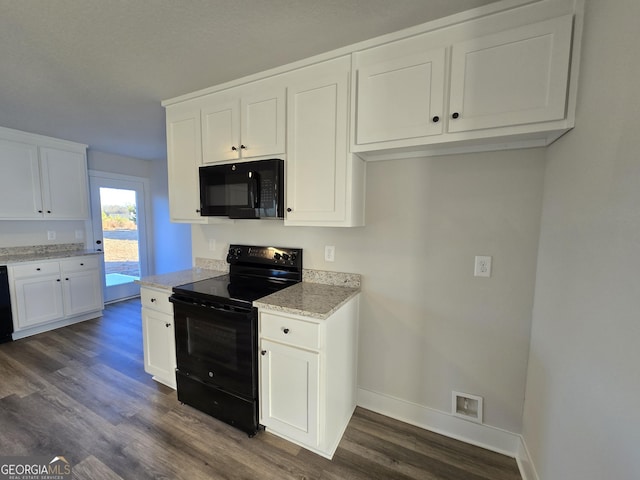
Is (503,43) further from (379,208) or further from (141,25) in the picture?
(141,25)

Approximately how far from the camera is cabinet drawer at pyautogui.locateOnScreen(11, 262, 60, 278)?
120 inches

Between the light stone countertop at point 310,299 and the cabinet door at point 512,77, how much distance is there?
1197 mm

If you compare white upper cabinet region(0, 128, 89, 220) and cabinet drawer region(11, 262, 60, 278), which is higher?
white upper cabinet region(0, 128, 89, 220)

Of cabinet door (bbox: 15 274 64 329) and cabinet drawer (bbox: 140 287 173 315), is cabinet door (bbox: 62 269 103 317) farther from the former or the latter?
cabinet drawer (bbox: 140 287 173 315)

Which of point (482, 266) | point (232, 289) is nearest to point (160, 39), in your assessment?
point (232, 289)

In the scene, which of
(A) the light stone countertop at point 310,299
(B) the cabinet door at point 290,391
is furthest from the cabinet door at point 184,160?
(B) the cabinet door at point 290,391

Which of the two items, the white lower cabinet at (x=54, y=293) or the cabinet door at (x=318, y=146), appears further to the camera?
the white lower cabinet at (x=54, y=293)

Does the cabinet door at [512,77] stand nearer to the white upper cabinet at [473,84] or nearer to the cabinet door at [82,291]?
the white upper cabinet at [473,84]

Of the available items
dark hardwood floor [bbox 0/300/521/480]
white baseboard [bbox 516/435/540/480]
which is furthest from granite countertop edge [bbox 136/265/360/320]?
white baseboard [bbox 516/435/540/480]

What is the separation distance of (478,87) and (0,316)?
16.4 ft

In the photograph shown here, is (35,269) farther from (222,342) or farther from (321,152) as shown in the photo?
(321,152)

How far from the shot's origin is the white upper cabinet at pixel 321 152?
167 centimetres

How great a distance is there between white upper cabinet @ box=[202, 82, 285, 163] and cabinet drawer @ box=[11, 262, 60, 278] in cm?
285

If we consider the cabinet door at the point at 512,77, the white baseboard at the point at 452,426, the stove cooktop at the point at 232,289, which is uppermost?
the cabinet door at the point at 512,77
